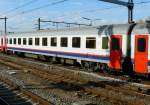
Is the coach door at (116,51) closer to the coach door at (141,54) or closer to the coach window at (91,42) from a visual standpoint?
the coach door at (141,54)

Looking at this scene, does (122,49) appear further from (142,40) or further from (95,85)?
(95,85)

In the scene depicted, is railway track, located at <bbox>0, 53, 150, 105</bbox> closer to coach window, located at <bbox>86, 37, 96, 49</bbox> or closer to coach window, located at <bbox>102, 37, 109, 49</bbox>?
coach window, located at <bbox>102, 37, 109, 49</bbox>

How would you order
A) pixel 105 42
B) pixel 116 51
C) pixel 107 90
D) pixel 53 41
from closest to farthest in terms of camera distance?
pixel 107 90, pixel 116 51, pixel 105 42, pixel 53 41

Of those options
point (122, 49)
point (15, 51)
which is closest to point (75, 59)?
point (122, 49)

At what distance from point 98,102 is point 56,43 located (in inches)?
673

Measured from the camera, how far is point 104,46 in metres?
20.9

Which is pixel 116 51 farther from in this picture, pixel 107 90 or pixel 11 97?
pixel 11 97

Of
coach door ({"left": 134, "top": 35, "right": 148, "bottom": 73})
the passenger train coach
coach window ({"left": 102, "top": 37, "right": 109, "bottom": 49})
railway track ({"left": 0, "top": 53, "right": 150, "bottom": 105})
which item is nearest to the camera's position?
railway track ({"left": 0, "top": 53, "right": 150, "bottom": 105})

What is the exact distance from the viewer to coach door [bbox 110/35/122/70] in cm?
1948

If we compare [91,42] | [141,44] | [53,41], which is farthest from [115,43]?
[53,41]

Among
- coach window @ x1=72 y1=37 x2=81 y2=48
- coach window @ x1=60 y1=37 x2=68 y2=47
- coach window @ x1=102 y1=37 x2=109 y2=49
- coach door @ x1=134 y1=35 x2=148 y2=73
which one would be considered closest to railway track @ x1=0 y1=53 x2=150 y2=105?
coach door @ x1=134 y1=35 x2=148 y2=73

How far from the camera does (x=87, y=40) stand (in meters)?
23.0

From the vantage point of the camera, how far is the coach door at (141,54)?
1739cm

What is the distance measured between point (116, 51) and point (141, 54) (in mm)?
2326
